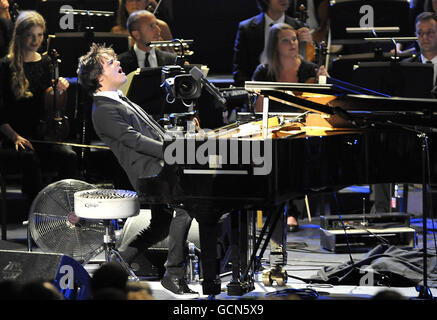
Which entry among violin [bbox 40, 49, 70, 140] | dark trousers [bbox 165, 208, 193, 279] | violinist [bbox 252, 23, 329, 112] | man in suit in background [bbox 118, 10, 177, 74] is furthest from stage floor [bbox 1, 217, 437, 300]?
man in suit in background [bbox 118, 10, 177, 74]

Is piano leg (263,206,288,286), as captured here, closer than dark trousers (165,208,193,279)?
No

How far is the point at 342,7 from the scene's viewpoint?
24.3 feet

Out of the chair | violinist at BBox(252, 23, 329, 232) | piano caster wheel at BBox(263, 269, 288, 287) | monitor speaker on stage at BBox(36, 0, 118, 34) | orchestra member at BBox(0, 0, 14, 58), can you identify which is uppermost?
monitor speaker on stage at BBox(36, 0, 118, 34)

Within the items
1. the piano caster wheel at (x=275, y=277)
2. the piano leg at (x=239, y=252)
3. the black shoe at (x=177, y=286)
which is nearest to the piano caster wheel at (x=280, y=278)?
the piano caster wheel at (x=275, y=277)

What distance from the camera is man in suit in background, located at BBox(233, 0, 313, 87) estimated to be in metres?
7.66

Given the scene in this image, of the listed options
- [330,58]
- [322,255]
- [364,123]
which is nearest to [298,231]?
[322,255]

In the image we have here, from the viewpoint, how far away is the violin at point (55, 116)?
688 centimetres

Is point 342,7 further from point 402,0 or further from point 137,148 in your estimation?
point 137,148

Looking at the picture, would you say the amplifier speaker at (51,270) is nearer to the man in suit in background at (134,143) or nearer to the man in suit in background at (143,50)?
the man in suit in background at (134,143)

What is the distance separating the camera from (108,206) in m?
5.02

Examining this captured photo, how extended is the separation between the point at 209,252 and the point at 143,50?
3.18 meters

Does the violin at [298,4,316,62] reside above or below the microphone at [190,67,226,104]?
above

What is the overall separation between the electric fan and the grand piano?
1059mm

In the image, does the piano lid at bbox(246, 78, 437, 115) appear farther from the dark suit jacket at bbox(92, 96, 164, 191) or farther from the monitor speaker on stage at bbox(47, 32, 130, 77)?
the monitor speaker on stage at bbox(47, 32, 130, 77)
